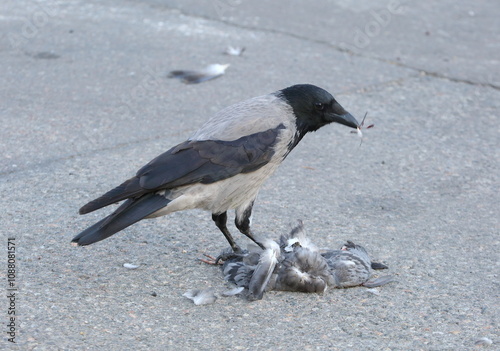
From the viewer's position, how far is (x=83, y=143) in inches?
243

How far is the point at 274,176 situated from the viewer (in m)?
5.86

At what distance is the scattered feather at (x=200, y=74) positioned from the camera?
7.62 meters

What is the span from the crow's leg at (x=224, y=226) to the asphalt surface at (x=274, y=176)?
0.18 metres

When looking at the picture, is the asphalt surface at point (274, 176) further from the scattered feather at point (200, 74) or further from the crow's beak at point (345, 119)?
the crow's beak at point (345, 119)

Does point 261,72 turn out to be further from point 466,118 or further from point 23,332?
point 23,332

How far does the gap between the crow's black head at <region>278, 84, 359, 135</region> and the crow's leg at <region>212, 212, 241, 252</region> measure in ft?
2.23

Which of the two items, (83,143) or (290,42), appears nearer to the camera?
(83,143)

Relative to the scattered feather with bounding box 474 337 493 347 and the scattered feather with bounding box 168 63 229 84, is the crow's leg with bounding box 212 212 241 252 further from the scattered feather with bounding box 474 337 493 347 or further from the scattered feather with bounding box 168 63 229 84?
the scattered feather with bounding box 168 63 229 84

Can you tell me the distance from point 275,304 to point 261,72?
416 cm

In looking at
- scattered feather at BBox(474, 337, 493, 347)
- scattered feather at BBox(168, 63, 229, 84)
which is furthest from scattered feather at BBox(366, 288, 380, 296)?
scattered feather at BBox(168, 63, 229, 84)

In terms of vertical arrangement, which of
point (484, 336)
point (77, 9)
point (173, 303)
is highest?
point (484, 336)

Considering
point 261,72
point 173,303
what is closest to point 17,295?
point 173,303

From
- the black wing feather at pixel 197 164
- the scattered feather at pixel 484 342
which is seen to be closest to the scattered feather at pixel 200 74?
the black wing feather at pixel 197 164

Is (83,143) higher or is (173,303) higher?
(173,303)
